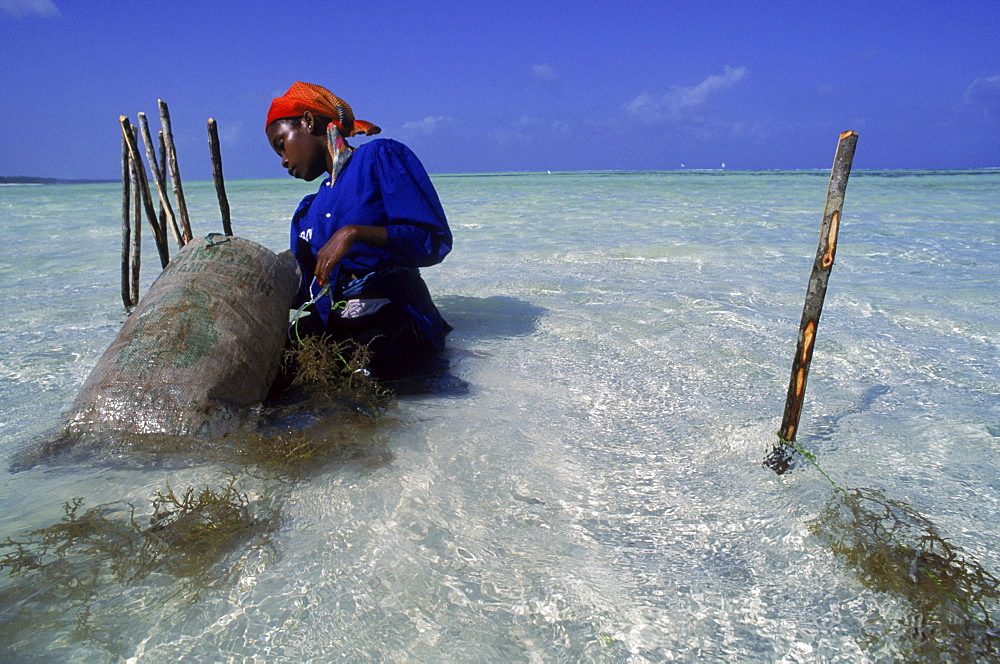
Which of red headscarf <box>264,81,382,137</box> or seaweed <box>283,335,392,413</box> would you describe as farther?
red headscarf <box>264,81,382,137</box>

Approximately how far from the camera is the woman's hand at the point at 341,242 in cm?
301

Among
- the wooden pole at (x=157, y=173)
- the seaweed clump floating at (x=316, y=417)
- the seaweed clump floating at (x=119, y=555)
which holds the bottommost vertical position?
the seaweed clump floating at (x=119, y=555)

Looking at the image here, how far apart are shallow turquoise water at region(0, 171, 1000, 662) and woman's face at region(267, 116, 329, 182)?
1.36m

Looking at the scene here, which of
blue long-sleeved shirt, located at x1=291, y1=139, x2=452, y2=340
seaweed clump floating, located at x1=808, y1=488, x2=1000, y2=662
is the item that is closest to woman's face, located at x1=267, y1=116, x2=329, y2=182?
blue long-sleeved shirt, located at x1=291, y1=139, x2=452, y2=340

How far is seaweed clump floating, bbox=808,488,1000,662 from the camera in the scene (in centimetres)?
166

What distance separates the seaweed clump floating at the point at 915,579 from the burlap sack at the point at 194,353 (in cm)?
234

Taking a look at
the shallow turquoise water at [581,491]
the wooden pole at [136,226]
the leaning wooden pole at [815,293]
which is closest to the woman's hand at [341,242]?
the shallow turquoise water at [581,491]

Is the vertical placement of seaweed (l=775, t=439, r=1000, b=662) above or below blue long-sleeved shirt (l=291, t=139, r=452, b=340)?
below

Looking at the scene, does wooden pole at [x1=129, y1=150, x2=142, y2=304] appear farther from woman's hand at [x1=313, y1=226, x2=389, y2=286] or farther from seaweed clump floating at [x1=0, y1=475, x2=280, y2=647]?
seaweed clump floating at [x1=0, y1=475, x2=280, y2=647]

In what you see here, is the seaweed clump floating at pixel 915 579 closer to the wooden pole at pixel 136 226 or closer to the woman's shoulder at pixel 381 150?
the woman's shoulder at pixel 381 150

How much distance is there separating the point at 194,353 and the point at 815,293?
243 centimetres

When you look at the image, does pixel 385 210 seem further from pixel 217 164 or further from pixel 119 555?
pixel 217 164

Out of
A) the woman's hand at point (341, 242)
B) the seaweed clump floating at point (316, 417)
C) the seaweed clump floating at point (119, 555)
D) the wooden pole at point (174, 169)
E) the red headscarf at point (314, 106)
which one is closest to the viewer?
the seaweed clump floating at point (119, 555)

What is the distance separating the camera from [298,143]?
11.0 feet
